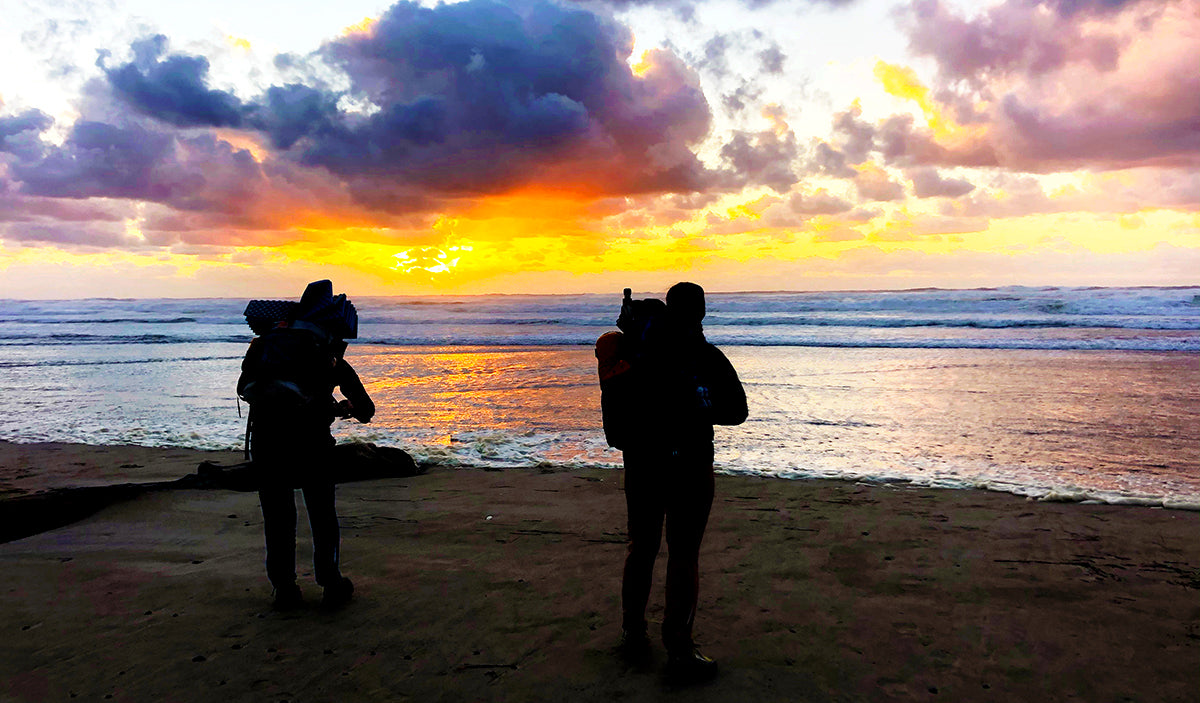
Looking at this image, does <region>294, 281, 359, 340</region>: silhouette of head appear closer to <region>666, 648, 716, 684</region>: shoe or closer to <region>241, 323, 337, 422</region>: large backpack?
<region>241, 323, 337, 422</region>: large backpack

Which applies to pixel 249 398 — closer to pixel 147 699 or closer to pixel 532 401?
pixel 147 699

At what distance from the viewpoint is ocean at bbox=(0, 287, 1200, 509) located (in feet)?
26.4

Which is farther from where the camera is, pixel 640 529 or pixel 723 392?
pixel 640 529

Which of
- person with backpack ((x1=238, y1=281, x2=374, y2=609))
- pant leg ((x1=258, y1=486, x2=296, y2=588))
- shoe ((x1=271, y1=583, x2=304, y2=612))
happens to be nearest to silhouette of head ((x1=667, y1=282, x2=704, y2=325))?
person with backpack ((x1=238, y1=281, x2=374, y2=609))

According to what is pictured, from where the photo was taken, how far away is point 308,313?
420cm

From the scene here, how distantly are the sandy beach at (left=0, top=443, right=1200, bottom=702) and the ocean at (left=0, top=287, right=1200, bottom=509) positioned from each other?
1.64 m

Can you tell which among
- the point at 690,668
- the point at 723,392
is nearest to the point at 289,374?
the point at 723,392

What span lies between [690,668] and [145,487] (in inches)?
235

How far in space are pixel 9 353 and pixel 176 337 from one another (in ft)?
29.2

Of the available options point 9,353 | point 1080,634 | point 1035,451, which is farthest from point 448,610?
point 9,353

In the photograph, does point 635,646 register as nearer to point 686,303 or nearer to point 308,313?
point 686,303

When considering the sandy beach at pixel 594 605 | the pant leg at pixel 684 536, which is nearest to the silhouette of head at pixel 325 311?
the sandy beach at pixel 594 605

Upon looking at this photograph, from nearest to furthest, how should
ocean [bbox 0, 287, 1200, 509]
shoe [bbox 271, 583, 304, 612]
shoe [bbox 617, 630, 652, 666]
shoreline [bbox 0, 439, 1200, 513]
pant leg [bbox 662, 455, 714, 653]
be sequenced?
pant leg [bbox 662, 455, 714, 653], shoe [bbox 617, 630, 652, 666], shoe [bbox 271, 583, 304, 612], shoreline [bbox 0, 439, 1200, 513], ocean [bbox 0, 287, 1200, 509]

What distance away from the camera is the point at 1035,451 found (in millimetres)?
8586
